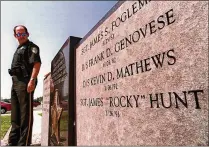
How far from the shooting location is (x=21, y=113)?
302cm

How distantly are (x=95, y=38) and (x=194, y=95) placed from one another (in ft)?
5.74

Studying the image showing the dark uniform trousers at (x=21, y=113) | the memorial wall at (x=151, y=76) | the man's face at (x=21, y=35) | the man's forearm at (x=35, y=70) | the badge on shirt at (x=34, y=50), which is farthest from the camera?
the man's face at (x=21, y=35)

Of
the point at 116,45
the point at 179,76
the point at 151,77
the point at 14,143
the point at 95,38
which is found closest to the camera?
the point at 179,76

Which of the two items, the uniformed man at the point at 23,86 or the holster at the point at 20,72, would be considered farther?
the holster at the point at 20,72

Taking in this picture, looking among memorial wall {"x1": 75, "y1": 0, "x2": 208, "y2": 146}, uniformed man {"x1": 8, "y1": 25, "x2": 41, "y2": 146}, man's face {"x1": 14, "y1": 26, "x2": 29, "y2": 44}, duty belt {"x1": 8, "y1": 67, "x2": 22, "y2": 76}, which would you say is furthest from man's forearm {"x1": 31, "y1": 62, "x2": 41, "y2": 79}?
memorial wall {"x1": 75, "y1": 0, "x2": 208, "y2": 146}

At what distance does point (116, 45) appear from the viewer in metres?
2.14

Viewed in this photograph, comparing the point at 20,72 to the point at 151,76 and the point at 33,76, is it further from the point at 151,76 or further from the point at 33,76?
the point at 151,76

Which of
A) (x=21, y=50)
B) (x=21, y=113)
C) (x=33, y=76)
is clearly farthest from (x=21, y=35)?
(x=21, y=113)

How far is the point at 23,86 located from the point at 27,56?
20.6 inches

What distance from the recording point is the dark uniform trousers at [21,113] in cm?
297

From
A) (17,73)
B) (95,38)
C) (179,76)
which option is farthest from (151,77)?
(17,73)

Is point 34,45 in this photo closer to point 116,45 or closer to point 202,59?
point 116,45

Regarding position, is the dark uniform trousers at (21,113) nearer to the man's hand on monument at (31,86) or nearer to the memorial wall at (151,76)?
the man's hand on monument at (31,86)

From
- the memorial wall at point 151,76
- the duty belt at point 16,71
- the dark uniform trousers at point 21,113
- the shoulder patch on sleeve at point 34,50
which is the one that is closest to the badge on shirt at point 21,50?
the shoulder patch on sleeve at point 34,50
